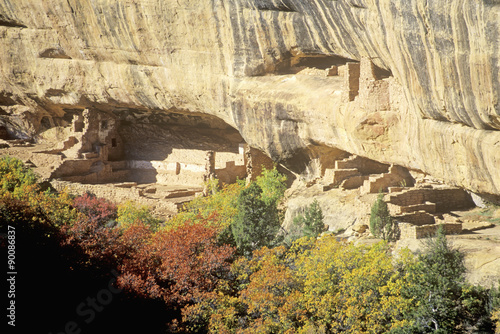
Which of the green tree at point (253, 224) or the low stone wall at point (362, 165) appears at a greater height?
the low stone wall at point (362, 165)

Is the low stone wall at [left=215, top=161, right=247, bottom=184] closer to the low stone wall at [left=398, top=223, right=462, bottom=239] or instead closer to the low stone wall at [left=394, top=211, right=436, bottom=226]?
the low stone wall at [left=394, top=211, right=436, bottom=226]

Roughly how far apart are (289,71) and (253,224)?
21.3 feet

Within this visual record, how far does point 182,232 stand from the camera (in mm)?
23078

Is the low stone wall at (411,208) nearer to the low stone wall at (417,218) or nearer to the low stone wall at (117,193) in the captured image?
the low stone wall at (417,218)

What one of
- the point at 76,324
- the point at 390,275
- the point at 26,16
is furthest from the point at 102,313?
the point at 26,16

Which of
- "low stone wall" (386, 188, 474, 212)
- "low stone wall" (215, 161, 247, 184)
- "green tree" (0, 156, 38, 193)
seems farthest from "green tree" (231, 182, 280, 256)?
"green tree" (0, 156, 38, 193)

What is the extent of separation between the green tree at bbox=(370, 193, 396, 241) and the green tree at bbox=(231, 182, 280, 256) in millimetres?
3743

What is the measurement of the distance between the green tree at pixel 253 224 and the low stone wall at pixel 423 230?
463 cm

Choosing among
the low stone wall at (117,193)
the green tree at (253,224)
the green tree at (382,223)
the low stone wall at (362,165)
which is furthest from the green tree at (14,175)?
the green tree at (382,223)

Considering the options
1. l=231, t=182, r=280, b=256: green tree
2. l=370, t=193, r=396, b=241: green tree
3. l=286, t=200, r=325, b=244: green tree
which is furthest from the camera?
l=231, t=182, r=280, b=256: green tree

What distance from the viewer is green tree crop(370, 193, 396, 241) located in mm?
20516

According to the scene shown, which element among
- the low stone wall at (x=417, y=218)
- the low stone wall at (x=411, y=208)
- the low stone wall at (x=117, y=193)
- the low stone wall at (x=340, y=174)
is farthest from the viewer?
the low stone wall at (x=117, y=193)

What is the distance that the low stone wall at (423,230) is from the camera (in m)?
19.8

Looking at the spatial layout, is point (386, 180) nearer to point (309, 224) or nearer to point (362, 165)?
point (362, 165)
